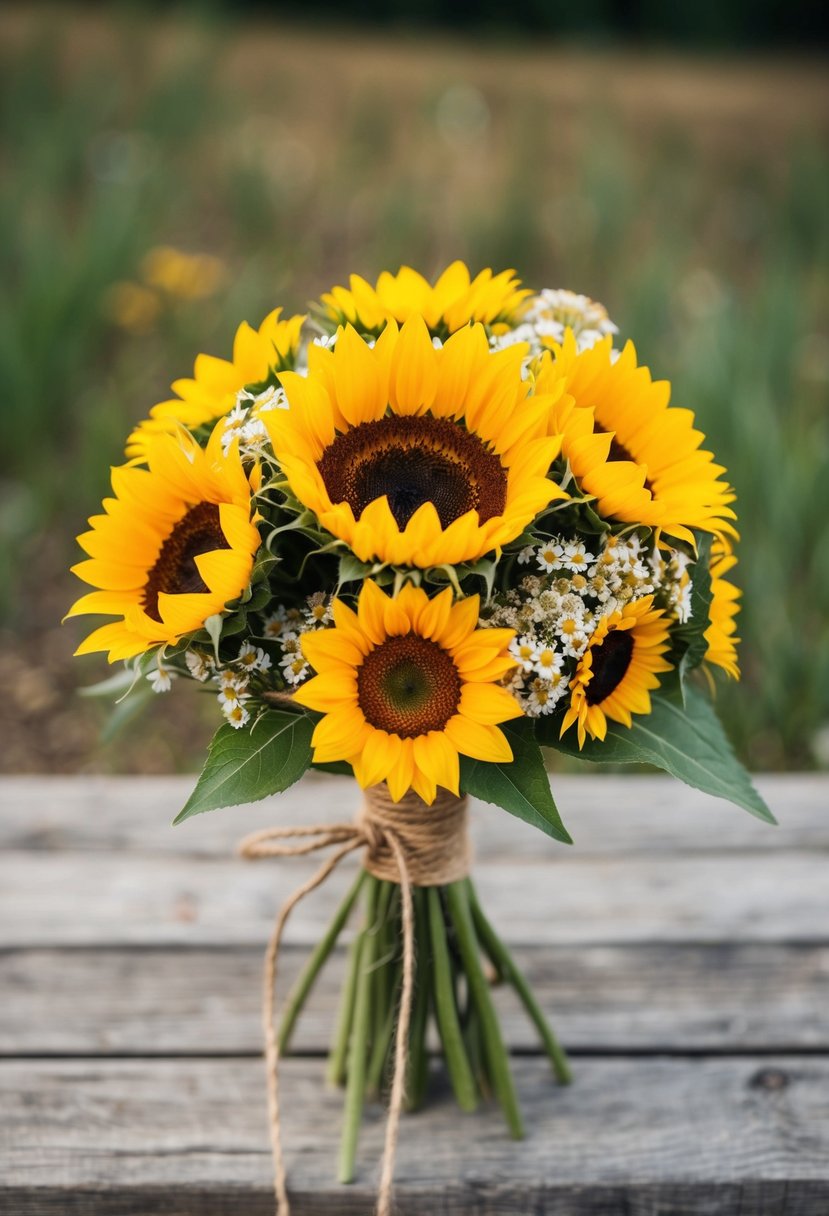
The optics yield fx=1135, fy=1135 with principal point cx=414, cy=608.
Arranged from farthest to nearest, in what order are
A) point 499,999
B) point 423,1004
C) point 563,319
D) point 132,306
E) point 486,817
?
point 132,306 < point 486,817 < point 499,999 < point 423,1004 < point 563,319

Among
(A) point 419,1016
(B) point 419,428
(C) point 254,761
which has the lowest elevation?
(A) point 419,1016

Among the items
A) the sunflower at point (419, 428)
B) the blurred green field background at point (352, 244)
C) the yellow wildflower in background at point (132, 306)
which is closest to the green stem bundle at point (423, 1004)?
the sunflower at point (419, 428)

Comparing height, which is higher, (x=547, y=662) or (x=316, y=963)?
(x=547, y=662)

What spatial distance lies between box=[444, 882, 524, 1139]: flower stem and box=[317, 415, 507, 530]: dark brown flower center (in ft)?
1.22

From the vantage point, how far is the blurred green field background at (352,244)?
84.7 inches

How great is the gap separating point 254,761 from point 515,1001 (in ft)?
1.69

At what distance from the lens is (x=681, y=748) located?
32.3 inches

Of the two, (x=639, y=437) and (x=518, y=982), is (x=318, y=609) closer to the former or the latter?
(x=639, y=437)

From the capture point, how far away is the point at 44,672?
229 centimetres

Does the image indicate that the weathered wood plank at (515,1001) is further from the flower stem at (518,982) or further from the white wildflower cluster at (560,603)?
the white wildflower cluster at (560,603)

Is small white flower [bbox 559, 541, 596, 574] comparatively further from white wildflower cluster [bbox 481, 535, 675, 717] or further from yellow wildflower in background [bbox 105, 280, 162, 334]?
yellow wildflower in background [bbox 105, 280, 162, 334]

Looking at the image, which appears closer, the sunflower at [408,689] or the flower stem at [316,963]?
the sunflower at [408,689]

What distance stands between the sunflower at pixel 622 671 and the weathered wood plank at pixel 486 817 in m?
0.55

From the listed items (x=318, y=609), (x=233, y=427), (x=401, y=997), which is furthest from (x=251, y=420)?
(x=401, y=997)
